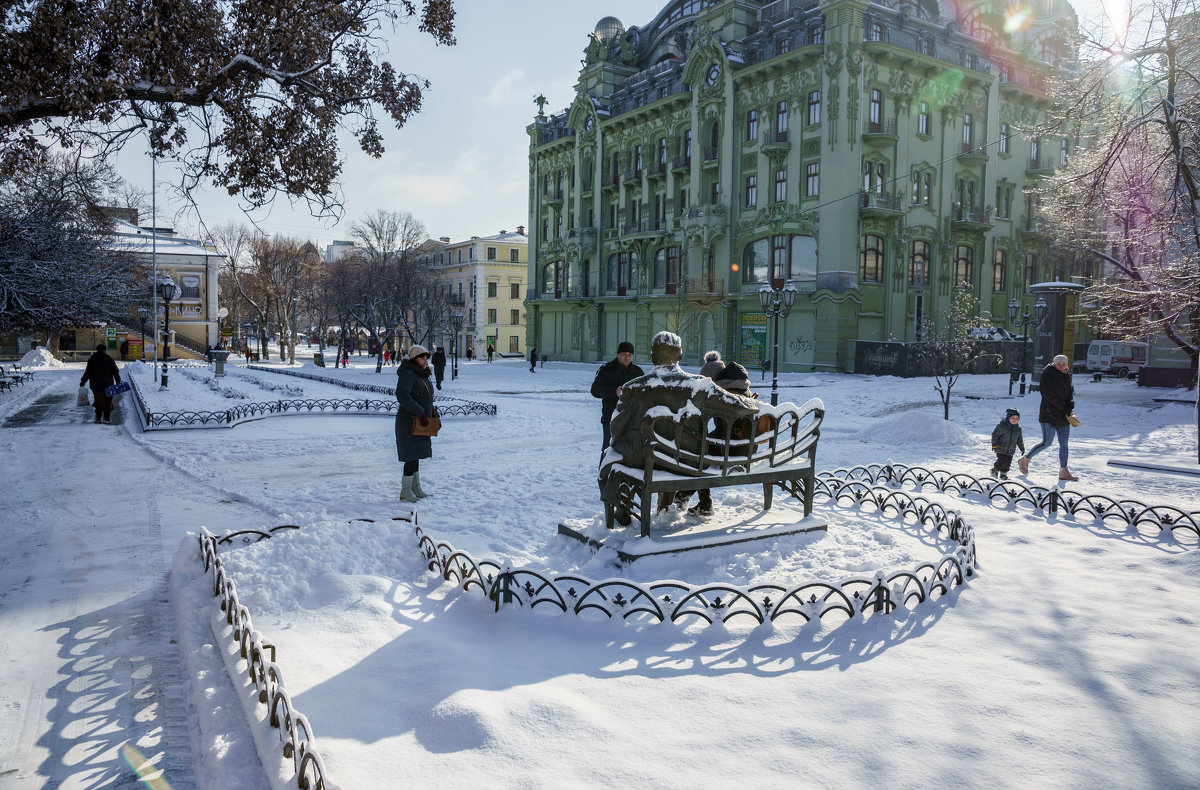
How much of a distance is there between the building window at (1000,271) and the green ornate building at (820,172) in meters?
0.16

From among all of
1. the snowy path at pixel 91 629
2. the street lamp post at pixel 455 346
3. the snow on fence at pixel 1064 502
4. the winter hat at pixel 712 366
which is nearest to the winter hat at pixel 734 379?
the winter hat at pixel 712 366

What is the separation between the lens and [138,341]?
53.8m

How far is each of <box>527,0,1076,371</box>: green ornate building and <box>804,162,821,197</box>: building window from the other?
12cm

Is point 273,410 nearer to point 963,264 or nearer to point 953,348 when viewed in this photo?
point 953,348

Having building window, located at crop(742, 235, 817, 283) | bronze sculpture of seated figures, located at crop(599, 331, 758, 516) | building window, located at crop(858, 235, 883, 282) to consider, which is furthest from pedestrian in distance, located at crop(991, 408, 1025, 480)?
building window, located at crop(742, 235, 817, 283)

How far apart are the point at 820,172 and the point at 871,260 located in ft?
15.2

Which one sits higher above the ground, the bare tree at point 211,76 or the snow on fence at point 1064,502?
the bare tree at point 211,76

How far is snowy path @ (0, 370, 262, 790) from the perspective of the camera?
10.9ft

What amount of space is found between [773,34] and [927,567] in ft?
123

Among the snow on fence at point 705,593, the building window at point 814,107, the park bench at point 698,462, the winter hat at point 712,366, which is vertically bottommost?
the snow on fence at point 705,593

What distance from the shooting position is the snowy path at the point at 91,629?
10.9 ft

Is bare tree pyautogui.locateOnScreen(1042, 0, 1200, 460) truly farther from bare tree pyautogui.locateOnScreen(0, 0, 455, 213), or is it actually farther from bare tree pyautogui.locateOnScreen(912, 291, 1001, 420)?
bare tree pyautogui.locateOnScreen(0, 0, 455, 213)

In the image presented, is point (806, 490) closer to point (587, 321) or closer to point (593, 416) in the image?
point (593, 416)

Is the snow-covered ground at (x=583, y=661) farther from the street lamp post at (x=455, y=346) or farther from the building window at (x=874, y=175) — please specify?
the building window at (x=874, y=175)
